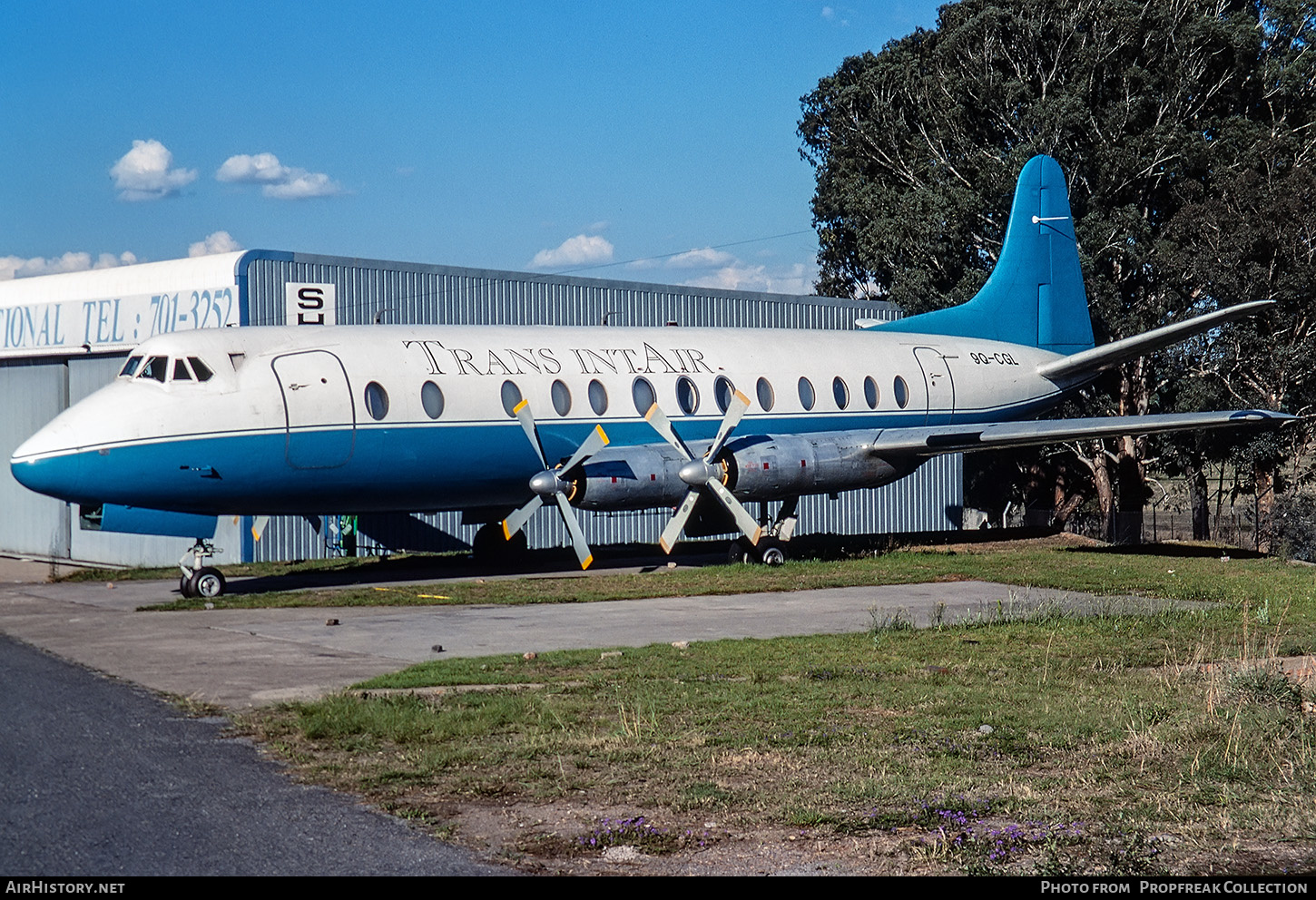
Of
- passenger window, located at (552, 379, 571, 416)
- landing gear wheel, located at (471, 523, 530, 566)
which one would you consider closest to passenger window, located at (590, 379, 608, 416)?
passenger window, located at (552, 379, 571, 416)

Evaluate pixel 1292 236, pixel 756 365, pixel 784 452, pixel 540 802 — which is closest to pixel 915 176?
pixel 1292 236

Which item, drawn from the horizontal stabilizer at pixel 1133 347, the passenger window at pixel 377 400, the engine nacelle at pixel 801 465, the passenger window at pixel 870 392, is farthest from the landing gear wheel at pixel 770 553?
the horizontal stabilizer at pixel 1133 347

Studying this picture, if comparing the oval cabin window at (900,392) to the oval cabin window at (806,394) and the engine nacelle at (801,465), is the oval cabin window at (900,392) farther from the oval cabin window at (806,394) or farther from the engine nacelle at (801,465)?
the engine nacelle at (801,465)

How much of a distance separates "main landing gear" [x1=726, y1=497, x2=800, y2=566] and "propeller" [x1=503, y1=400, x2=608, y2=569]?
356 centimetres

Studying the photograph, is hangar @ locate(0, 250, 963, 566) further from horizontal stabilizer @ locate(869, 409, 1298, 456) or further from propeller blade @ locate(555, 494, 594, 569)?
horizontal stabilizer @ locate(869, 409, 1298, 456)

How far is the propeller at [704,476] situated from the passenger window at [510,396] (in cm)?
244

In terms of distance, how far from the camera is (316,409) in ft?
71.7

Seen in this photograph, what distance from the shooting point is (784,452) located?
2488 cm

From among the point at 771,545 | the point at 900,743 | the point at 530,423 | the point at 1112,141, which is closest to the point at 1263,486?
the point at 1112,141

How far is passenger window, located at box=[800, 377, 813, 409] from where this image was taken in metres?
28.1

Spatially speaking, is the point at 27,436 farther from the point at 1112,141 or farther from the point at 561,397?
the point at 1112,141

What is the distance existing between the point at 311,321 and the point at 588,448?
1000 cm

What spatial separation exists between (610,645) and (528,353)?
414 inches
